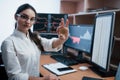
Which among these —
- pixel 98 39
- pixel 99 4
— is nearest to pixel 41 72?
pixel 98 39

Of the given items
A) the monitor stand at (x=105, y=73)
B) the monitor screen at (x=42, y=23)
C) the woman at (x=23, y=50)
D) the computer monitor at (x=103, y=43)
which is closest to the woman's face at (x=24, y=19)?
the woman at (x=23, y=50)

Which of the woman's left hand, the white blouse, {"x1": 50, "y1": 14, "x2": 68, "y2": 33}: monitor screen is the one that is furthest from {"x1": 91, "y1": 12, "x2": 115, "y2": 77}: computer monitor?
{"x1": 50, "y1": 14, "x2": 68, "y2": 33}: monitor screen

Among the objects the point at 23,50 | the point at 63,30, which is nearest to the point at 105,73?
the point at 63,30

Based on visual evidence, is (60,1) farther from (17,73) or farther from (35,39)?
(17,73)

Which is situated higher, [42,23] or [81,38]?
[42,23]

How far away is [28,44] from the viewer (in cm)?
154

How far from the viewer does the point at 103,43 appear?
150 centimetres

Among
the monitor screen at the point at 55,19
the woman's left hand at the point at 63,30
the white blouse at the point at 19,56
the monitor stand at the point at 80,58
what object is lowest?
the monitor stand at the point at 80,58

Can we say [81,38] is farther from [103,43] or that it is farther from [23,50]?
[23,50]

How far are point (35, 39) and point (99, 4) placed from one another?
3.27 ft

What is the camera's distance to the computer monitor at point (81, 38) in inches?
72.7

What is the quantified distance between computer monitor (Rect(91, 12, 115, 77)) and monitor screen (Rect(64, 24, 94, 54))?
0.16 meters

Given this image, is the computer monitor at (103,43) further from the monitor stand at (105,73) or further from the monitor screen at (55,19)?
the monitor screen at (55,19)

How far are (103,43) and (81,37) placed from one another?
530mm
